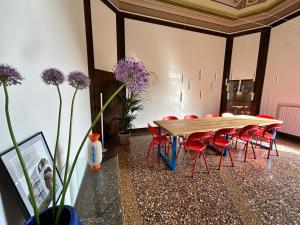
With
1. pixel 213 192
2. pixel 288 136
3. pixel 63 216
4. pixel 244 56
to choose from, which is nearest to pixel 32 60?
pixel 63 216

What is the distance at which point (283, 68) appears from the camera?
4.36m

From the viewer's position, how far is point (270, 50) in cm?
465

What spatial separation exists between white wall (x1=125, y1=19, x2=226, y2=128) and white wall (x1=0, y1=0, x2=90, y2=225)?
303 centimetres

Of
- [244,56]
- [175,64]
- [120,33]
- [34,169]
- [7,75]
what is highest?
[120,33]

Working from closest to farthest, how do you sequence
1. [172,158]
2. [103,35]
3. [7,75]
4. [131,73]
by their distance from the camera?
[7,75]
[131,73]
[172,158]
[103,35]

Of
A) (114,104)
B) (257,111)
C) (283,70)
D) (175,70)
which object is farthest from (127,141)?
(283,70)

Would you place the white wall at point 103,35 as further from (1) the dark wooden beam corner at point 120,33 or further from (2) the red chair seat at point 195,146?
(2) the red chair seat at point 195,146

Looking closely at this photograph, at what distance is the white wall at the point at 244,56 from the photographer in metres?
4.98

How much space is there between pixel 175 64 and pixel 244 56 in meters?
2.53

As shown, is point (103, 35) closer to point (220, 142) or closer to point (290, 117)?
point (220, 142)

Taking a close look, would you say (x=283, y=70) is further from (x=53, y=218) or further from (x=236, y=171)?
(x=53, y=218)

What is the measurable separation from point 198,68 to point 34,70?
522 cm

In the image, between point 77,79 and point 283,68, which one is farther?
point 283,68

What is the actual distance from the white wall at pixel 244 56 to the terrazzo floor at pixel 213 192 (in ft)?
10.4
